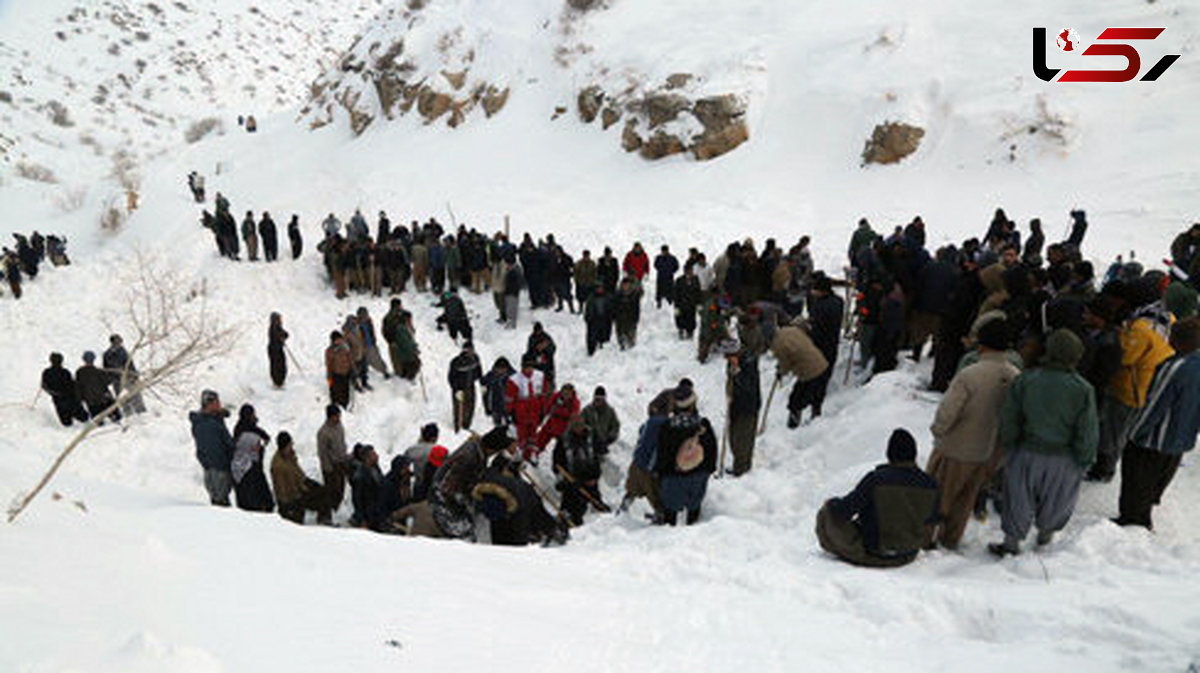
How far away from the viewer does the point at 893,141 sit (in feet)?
62.2

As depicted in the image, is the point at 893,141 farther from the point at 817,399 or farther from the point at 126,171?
the point at 126,171

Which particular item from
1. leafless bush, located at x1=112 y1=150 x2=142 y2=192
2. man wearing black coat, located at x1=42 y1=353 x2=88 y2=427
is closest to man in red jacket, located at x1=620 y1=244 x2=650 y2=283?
man wearing black coat, located at x1=42 y1=353 x2=88 y2=427

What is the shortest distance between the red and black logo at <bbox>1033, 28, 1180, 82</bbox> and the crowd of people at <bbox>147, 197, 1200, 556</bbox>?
28.5ft

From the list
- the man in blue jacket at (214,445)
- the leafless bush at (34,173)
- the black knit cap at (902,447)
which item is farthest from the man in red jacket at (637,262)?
the leafless bush at (34,173)

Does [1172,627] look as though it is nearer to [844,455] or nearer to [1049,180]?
[844,455]

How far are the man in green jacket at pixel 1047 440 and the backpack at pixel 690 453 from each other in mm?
2608

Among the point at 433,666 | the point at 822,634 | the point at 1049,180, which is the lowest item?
the point at 822,634

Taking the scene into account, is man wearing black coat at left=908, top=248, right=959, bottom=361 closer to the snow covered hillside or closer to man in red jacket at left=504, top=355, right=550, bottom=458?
the snow covered hillside

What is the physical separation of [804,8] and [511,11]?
1227 centimetres

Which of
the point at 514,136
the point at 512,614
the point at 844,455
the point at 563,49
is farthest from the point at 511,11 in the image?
the point at 512,614

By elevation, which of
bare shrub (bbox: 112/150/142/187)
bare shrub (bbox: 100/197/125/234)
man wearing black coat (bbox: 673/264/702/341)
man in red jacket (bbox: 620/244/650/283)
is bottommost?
man wearing black coat (bbox: 673/264/702/341)

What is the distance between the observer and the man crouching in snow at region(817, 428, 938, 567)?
197 inches

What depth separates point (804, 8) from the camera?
24.0 metres

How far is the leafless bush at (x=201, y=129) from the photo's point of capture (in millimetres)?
40691
